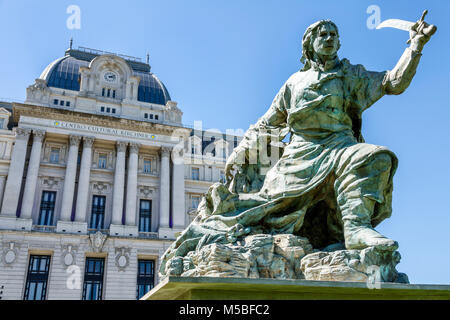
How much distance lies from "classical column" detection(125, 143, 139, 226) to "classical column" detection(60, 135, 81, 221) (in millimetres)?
4644

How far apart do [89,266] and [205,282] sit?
3571 centimetres

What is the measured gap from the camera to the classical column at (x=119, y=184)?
3842 centimetres

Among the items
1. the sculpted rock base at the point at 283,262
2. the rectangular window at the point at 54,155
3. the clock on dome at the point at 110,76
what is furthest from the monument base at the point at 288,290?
the clock on dome at the point at 110,76

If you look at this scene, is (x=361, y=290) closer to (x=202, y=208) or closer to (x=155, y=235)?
(x=202, y=208)

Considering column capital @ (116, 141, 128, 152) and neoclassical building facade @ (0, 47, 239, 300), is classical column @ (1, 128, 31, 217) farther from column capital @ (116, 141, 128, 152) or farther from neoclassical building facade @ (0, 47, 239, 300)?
column capital @ (116, 141, 128, 152)

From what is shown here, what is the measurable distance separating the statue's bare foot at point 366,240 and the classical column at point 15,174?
118 ft

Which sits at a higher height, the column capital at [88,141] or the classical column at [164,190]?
the column capital at [88,141]

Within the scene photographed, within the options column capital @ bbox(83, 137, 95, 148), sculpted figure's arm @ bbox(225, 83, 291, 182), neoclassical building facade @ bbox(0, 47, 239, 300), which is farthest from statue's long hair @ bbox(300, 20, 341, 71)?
column capital @ bbox(83, 137, 95, 148)

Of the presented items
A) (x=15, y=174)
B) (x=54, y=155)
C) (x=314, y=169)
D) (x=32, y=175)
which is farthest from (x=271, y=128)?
(x=54, y=155)

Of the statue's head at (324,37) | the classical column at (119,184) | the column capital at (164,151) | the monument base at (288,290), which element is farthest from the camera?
the column capital at (164,151)

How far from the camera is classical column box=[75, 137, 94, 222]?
37.4m

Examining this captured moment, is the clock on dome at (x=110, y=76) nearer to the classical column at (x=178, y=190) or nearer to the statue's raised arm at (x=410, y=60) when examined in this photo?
the classical column at (x=178, y=190)

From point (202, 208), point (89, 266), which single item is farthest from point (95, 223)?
point (202, 208)

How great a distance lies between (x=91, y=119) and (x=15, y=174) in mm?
7882
